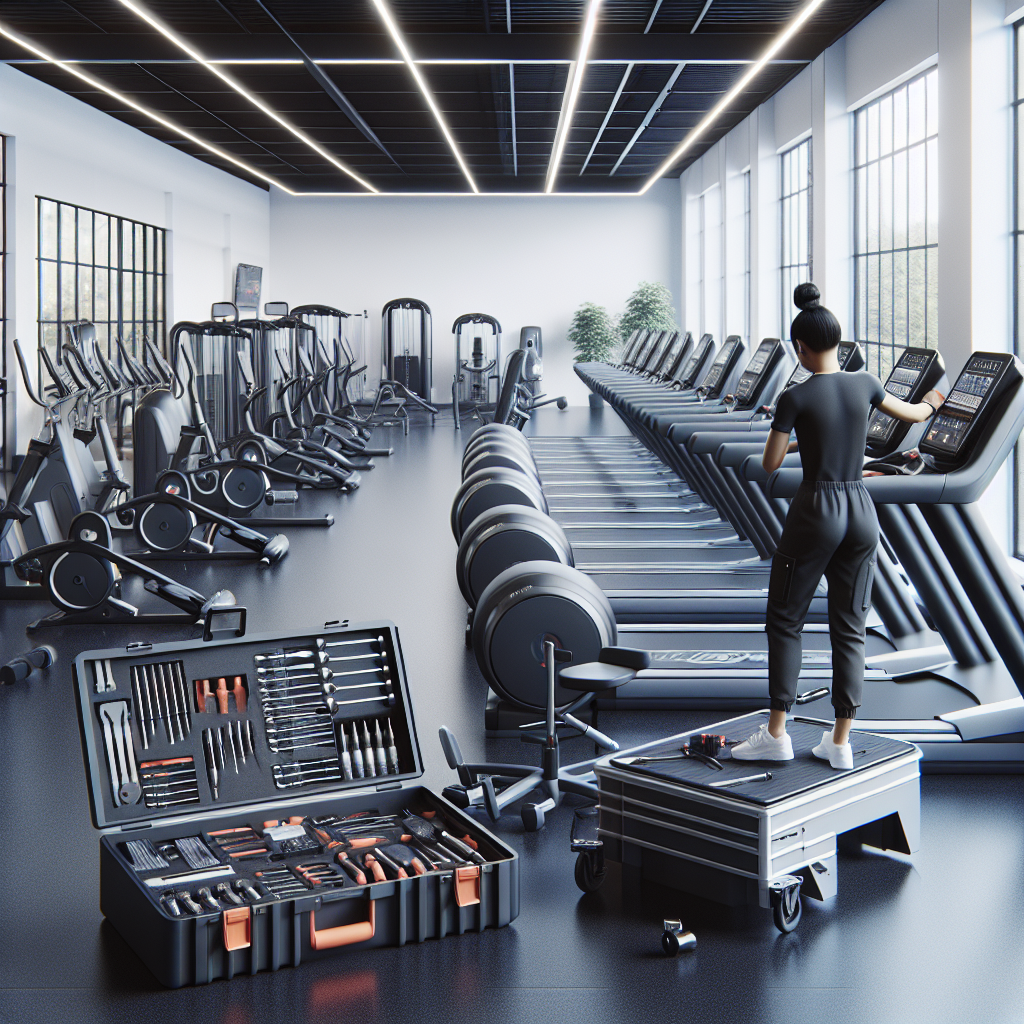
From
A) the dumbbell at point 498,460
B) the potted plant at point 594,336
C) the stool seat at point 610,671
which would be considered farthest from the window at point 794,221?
the stool seat at point 610,671

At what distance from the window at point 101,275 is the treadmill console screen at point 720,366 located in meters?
6.57

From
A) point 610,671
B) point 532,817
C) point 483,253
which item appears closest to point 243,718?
point 532,817

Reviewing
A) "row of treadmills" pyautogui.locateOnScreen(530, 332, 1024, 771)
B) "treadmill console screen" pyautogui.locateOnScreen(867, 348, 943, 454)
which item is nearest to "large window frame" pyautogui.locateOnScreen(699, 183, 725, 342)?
"row of treadmills" pyautogui.locateOnScreen(530, 332, 1024, 771)

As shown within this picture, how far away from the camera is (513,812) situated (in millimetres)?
3102

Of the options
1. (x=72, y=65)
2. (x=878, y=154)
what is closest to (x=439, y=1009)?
(x=878, y=154)

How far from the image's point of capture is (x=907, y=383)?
379 centimetres

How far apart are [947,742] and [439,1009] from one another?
6.21 feet

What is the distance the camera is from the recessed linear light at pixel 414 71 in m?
8.41

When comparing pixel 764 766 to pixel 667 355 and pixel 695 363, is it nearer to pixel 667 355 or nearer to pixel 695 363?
pixel 695 363

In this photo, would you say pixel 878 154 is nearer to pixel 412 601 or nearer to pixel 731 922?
pixel 412 601

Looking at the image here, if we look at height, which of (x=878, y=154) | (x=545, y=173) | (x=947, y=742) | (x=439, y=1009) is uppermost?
(x=545, y=173)

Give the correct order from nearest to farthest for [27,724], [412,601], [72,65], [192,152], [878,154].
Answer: [27,724]
[412,601]
[878,154]
[72,65]
[192,152]

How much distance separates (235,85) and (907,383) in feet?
29.2

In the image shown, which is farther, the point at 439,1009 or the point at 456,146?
the point at 456,146
